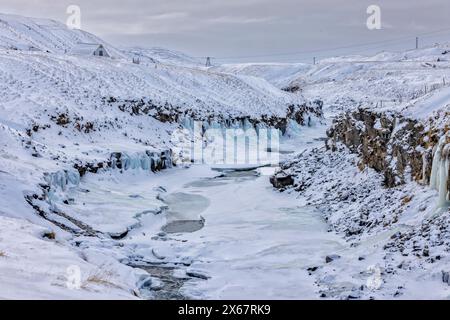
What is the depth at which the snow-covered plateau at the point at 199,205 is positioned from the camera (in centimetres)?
1141

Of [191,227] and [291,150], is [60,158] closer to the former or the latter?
[191,227]

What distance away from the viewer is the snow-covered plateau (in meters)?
11.4

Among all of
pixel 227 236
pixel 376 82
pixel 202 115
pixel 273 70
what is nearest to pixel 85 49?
pixel 202 115

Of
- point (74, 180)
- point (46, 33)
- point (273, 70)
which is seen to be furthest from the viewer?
point (273, 70)

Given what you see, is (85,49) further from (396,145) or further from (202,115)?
(396,145)

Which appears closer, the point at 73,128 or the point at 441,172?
the point at 441,172

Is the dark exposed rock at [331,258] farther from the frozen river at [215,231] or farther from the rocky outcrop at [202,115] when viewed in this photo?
the rocky outcrop at [202,115]

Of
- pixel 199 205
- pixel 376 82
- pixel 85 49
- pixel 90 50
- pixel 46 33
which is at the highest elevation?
pixel 46 33

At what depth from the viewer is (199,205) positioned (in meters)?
22.2

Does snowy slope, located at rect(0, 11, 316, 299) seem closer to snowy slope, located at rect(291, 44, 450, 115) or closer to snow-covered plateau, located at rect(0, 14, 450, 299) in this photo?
snow-covered plateau, located at rect(0, 14, 450, 299)
